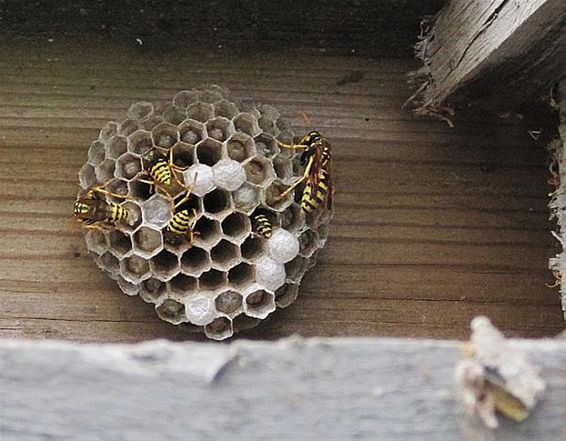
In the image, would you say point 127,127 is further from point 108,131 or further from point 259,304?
point 259,304

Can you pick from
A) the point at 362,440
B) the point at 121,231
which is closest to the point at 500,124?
the point at 121,231

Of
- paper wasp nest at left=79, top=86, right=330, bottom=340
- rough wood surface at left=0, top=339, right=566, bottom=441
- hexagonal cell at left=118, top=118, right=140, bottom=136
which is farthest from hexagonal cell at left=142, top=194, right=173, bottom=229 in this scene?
rough wood surface at left=0, top=339, right=566, bottom=441

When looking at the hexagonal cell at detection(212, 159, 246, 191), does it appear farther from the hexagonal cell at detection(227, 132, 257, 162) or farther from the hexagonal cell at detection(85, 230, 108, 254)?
the hexagonal cell at detection(85, 230, 108, 254)

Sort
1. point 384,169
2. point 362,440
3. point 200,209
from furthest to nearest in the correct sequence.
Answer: point 384,169 → point 200,209 → point 362,440

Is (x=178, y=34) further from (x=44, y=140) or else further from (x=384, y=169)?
(x=384, y=169)

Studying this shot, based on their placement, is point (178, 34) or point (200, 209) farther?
point (178, 34)
